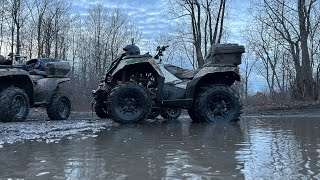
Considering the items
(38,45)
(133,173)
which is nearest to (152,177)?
(133,173)

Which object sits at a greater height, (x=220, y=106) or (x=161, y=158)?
(x=220, y=106)

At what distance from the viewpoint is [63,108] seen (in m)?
12.4

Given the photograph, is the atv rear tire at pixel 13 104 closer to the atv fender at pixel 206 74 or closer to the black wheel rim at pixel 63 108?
the black wheel rim at pixel 63 108

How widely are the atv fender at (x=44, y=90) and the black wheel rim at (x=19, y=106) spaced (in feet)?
4.13

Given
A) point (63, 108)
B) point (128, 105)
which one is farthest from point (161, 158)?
point (63, 108)

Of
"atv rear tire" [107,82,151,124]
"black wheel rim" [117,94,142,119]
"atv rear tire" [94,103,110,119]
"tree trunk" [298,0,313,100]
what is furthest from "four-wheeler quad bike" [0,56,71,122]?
"tree trunk" [298,0,313,100]

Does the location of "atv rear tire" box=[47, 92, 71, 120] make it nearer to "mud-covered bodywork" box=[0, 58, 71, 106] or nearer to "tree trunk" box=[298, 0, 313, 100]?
"mud-covered bodywork" box=[0, 58, 71, 106]

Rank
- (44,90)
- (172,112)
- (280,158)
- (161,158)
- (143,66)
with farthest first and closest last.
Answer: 1. (172,112)
2. (44,90)
3. (143,66)
4. (161,158)
5. (280,158)

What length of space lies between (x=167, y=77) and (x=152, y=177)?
656cm

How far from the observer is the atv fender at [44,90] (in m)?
11.3

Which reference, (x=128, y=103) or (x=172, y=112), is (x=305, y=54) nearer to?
(x=172, y=112)

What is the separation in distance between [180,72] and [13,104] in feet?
13.5

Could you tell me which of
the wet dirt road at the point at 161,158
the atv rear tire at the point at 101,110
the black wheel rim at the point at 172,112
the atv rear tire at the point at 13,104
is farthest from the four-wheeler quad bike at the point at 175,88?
the wet dirt road at the point at 161,158

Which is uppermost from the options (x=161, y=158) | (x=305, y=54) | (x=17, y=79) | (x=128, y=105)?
(x=305, y=54)
